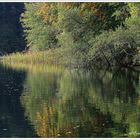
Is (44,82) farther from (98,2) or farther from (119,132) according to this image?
(119,132)

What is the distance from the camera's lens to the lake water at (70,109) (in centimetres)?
1351

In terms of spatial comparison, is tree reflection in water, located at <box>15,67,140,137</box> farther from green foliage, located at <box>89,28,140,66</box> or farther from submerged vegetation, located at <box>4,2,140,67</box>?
submerged vegetation, located at <box>4,2,140,67</box>

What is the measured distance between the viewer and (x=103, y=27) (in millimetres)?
37406

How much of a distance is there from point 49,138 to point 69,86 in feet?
38.4

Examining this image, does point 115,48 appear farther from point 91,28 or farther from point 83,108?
point 83,108

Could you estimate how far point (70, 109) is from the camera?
16938 mm

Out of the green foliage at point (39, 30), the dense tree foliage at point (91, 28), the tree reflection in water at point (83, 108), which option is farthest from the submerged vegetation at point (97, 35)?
the tree reflection in water at point (83, 108)

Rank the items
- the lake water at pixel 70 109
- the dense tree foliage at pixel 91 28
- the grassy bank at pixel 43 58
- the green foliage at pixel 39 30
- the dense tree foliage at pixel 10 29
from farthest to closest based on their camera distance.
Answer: the dense tree foliage at pixel 10 29, the green foliage at pixel 39 30, the grassy bank at pixel 43 58, the dense tree foliage at pixel 91 28, the lake water at pixel 70 109

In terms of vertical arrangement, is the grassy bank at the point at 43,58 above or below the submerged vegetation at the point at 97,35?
below

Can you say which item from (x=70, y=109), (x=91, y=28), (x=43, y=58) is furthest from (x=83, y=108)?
(x=43, y=58)

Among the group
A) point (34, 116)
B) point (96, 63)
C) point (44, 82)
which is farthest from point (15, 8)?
point (34, 116)

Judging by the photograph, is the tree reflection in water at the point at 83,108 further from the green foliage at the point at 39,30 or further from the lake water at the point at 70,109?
the green foliage at the point at 39,30

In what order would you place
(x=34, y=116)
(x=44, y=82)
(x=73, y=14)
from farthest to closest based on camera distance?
1. (x=73, y=14)
2. (x=44, y=82)
3. (x=34, y=116)

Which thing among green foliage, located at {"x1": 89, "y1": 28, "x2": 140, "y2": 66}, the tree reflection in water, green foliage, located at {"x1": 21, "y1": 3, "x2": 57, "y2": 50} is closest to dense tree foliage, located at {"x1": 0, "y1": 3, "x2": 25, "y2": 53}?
green foliage, located at {"x1": 21, "y1": 3, "x2": 57, "y2": 50}
